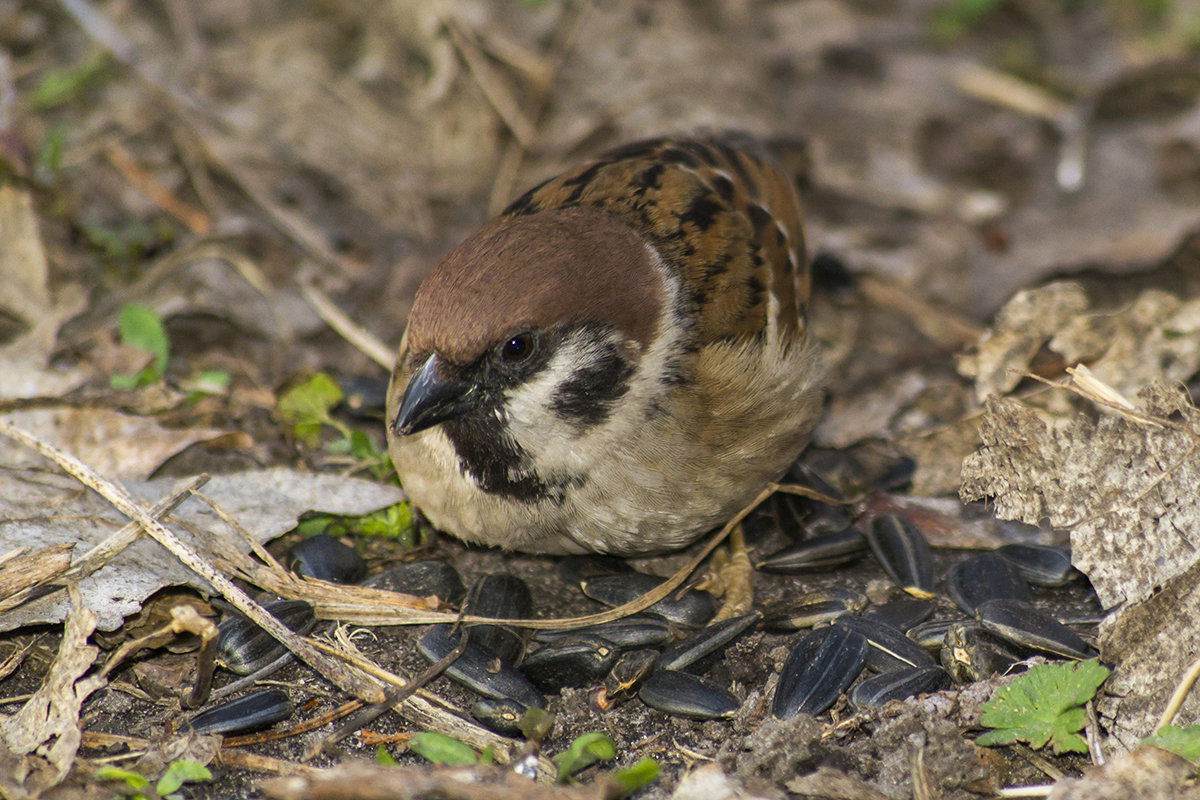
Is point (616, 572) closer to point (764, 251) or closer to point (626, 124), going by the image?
point (764, 251)

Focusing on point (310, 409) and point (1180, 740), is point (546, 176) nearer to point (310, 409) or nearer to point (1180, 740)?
point (310, 409)

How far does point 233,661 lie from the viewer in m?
3.21

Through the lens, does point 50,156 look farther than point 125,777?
Yes

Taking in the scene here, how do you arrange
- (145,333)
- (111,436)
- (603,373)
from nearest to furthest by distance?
(603,373) < (111,436) < (145,333)

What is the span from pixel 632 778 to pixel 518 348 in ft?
3.77

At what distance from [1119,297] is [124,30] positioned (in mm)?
4920

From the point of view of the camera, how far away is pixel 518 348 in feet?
10.3

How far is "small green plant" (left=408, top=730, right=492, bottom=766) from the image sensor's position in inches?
115

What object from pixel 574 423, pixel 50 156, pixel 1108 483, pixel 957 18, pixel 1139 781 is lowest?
pixel 50 156

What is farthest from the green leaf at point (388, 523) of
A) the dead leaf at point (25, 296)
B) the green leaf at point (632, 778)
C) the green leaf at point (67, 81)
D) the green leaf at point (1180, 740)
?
the green leaf at point (67, 81)

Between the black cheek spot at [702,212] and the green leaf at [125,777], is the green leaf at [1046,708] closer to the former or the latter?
the black cheek spot at [702,212]

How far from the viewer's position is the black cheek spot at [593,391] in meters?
3.27

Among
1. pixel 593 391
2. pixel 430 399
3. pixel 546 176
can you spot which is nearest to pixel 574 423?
pixel 593 391

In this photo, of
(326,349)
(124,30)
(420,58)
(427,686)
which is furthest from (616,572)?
(124,30)
